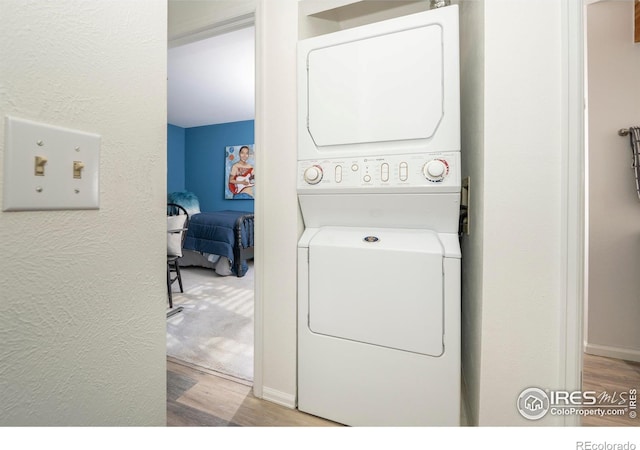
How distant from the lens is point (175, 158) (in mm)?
6422

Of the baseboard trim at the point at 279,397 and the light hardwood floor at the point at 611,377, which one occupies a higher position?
the baseboard trim at the point at 279,397

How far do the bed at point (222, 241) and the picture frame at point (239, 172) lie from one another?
1.69 metres

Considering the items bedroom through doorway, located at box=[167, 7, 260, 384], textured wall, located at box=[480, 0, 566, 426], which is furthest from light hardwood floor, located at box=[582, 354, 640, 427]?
bedroom through doorway, located at box=[167, 7, 260, 384]

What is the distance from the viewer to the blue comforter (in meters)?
4.05

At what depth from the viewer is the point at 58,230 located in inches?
17.3

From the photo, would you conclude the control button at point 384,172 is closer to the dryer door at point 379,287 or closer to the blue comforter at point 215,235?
the dryer door at point 379,287

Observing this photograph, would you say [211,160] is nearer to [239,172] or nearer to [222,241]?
[239,172]

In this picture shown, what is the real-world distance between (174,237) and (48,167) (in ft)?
8.73

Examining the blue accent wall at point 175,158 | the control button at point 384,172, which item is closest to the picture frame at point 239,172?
the blue accent wall at point 175,158

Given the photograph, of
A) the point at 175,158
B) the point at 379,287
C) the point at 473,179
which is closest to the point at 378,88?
the point at 473,179

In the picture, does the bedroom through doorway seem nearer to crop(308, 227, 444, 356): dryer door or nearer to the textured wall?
crop(308, 227, 444, 356): dryer door

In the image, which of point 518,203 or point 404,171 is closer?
point 518,203

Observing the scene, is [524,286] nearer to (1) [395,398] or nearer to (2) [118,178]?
(1) [395,398]

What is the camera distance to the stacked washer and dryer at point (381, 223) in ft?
3.94
